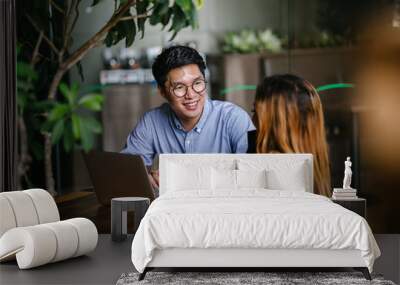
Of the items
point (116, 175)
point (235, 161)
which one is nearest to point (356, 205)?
point (235, 161)

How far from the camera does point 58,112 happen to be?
7.26 meters

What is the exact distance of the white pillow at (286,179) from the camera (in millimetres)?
6477

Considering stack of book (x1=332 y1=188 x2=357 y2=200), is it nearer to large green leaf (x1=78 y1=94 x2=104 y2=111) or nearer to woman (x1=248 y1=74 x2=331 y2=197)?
woman (x1=248 y1=74 x2=331 y2=197)

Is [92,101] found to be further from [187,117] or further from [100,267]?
[100,267]

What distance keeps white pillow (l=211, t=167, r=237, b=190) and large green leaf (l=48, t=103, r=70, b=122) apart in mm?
1748

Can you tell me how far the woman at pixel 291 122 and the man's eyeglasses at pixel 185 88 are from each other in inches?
21.4

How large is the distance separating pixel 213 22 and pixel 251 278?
2987 mm

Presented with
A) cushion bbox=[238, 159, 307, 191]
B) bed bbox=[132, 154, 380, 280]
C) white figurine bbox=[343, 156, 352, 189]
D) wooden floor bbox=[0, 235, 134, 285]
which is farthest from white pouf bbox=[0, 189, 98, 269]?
white figurine bbox=[343, 156, 352, 189]

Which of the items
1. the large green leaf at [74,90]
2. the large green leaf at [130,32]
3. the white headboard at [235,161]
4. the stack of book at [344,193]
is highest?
the large green leaf at [130,32]

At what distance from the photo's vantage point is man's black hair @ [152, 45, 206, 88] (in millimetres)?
7121

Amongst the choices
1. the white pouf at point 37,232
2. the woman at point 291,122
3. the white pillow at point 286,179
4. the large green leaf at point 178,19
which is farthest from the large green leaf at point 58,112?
the white pillow at point 286,179

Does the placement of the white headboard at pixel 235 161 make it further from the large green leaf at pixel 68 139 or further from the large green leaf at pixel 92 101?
the large green leaf at pixel 68 139

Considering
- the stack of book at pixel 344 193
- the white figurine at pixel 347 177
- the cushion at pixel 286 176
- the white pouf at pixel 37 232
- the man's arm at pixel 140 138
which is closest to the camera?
the white pouf at pixel 37 232

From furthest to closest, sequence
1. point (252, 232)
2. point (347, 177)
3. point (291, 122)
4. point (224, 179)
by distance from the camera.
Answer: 1. point (291, 122)
2. point (347, 177)
3. point (224, 179)
4. point (252, 232)
